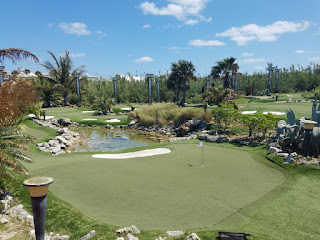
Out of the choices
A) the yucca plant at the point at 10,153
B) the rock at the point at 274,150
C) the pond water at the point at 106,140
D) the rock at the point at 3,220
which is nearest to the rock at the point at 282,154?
the rock at the point at 274,150

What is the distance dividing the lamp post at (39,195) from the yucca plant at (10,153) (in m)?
3.39

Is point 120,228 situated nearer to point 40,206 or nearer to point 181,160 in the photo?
point 40,206

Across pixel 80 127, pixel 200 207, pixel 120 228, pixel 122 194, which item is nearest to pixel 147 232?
pixel 120 228

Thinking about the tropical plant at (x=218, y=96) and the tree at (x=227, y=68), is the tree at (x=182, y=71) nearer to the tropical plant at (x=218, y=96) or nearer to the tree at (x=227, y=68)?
the tree at (x=227, y=68)

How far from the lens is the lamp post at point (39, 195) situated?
3.33 m

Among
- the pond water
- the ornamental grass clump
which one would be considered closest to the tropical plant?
the ornamental grass clump

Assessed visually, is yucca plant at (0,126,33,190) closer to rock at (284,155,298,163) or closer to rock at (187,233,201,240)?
rock at (187,233,201,240)

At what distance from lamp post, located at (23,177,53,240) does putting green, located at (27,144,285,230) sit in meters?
2.03

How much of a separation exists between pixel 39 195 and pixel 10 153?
3.94 metres

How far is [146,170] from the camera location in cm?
876

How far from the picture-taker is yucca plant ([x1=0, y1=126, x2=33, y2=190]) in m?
6.51

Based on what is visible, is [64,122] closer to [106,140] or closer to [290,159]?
[106,140]

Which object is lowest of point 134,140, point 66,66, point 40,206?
point 134,140

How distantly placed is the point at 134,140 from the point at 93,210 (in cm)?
1197
